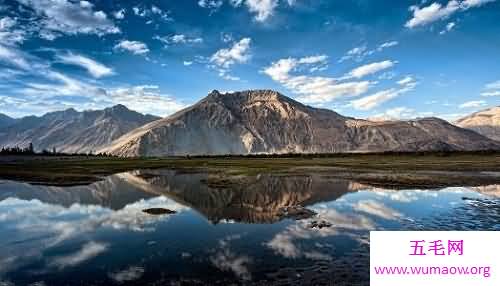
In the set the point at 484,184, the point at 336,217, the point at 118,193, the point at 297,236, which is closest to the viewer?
the point at 297,236

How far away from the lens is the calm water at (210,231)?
16.1 m

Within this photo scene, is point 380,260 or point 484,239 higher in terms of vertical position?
point 484,239

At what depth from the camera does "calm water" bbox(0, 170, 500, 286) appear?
16109mm

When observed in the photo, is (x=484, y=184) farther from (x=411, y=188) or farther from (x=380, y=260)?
(x=380, y=260)

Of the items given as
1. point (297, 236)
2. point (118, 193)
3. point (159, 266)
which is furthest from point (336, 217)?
point (118, 193)

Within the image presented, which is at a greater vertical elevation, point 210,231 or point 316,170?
point 316,170

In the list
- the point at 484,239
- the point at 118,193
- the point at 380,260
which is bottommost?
the point at 118,193

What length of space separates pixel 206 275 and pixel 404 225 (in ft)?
55.2

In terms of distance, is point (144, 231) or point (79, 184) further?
point (79, 184)

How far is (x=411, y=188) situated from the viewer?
49.0 m

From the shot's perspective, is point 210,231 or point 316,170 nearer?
point 210,231

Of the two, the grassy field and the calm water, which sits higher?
the grassy field

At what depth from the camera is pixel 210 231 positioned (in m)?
25.1

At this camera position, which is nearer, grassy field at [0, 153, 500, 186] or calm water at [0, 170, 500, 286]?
calm water at [0, 170, 500, 286]
